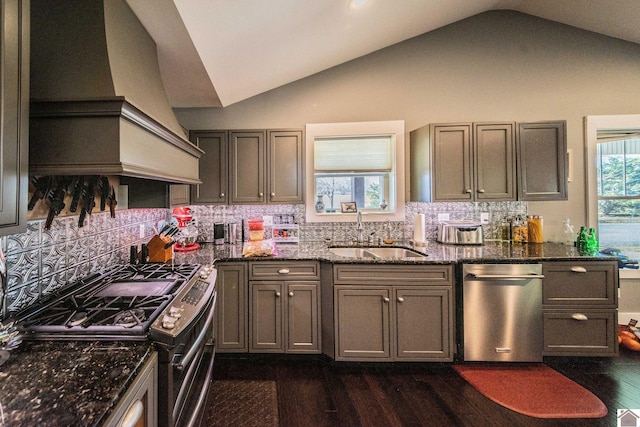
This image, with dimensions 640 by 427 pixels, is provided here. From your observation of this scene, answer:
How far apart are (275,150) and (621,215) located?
3.93 m

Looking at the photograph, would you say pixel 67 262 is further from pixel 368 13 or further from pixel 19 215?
pixel 368 13

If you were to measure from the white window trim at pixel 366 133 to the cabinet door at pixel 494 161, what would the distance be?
732 mm

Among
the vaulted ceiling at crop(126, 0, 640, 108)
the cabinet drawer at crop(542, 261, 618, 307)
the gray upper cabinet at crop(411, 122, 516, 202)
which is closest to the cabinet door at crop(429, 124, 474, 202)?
the gray upper cabinet at crop(411, 122, 516, 202)

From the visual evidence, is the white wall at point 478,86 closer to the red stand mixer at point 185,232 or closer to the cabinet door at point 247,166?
the cabinet door at point 247,166

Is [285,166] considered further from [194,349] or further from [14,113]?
[14,113]

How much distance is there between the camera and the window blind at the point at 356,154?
10.2ft

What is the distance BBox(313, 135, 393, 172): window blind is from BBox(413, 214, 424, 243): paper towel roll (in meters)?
0.64

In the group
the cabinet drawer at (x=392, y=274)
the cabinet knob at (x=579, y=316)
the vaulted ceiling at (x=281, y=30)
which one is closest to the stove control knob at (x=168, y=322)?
the cabinet drawer at (x=392, y=274)

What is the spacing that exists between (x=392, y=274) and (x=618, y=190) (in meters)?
2.95

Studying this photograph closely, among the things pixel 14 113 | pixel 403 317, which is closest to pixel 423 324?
pixel 403 317

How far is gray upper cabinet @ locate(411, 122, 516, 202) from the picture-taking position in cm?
274

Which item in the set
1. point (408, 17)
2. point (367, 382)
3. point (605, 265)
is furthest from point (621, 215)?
point (367, 382)

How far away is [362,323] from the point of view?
2.31 meters

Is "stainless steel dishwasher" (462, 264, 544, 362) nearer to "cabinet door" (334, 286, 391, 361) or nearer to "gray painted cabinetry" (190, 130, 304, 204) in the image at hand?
"cabinet door" (334, 286, 391, 361)
